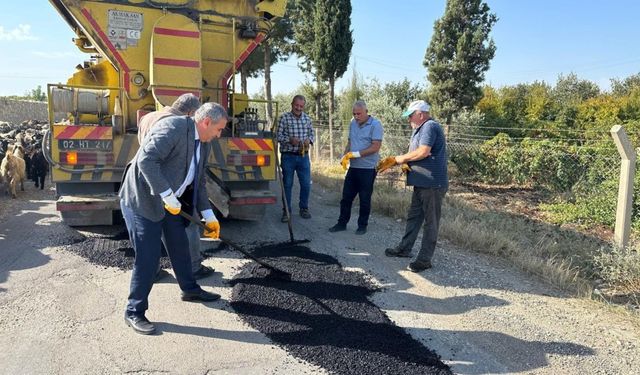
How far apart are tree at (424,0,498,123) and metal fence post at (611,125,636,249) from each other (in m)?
11.0

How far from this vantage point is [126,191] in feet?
10.7

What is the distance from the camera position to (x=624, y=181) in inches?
191

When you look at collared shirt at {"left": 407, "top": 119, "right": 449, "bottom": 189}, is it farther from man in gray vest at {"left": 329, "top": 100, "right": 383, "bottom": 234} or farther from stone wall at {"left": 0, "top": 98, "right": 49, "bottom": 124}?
stone wall at {"left": 0, "top": 98, "right": 49, "bottom": 124}

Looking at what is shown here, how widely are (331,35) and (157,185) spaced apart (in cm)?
1212

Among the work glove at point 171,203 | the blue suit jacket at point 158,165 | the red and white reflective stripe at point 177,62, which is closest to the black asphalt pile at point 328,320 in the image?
the work glove at point 171,203

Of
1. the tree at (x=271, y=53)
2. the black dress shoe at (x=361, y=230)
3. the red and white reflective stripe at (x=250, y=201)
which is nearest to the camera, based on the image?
the red and white reflective stripe at (x=250, y=201)

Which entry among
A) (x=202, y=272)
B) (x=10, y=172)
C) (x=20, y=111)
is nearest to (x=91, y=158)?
(x=202, y=272)

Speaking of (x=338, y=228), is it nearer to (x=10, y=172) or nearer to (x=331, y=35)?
(x=10, y=172)

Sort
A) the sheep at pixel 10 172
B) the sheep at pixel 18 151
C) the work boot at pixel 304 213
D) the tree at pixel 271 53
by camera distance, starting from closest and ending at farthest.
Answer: the work boot at pixel 304 213 < the sheep at pixel 10 172 < the sheep at pixel 18 151 < the tree at pixel 271 53

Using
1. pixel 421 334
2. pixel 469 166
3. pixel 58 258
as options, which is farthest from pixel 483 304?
pixel 469 166

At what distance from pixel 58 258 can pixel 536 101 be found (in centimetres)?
2618

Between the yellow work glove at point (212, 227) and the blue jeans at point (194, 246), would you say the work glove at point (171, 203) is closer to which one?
the yellow work glove at point (212, 227)

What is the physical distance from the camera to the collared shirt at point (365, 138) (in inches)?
225

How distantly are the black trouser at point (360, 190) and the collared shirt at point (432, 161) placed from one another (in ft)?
4.05
